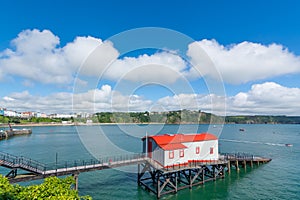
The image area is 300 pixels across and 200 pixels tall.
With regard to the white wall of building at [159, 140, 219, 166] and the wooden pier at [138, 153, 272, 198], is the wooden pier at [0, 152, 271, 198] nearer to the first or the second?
the wooden pier at [138, 153, 272, 198]

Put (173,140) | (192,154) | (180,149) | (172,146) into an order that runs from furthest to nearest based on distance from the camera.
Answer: (192,154) → (173,140) → (180,149) → (172,146)

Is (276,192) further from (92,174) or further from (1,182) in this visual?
(1,182)

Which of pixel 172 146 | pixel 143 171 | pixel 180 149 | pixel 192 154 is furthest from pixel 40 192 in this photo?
pixel 192 154

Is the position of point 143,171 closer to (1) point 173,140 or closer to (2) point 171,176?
(2) point 171,176

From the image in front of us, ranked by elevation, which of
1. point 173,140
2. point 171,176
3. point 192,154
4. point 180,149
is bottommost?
point 171,176

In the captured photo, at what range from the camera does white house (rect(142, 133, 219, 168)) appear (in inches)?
1182

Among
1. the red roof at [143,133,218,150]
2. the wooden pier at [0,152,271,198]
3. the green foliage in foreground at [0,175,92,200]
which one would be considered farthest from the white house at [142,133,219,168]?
the green foliage in foreground at [0,175,92,200]

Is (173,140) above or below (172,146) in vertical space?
above

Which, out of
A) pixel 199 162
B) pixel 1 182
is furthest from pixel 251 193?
pixel 1 182

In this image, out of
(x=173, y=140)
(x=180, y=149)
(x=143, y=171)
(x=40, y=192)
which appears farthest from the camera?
(x=143, y=171)

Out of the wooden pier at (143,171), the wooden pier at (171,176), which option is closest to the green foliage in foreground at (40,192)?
the wooden pier at (143,171)

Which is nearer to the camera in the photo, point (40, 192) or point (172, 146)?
point (40, 192)

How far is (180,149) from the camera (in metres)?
31.2

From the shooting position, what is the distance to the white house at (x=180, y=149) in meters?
30.0
